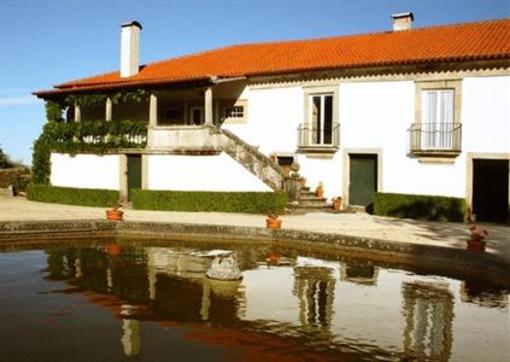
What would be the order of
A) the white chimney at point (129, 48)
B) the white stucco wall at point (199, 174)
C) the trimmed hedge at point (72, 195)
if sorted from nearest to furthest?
Answer: the white stucco wall at point (199, 174), the trimmed hedge at point (72, 195), the white chimney at point (129, 48)

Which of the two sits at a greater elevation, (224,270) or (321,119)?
A: (321,119)

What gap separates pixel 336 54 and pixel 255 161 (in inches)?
275

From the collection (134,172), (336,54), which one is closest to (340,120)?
(336,54)

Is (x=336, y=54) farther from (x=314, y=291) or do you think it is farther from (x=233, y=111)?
(x=314, y=291)

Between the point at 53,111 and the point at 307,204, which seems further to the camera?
the point at 53,111

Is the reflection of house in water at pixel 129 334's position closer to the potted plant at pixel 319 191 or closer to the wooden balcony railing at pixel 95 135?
the potted plant at pixel 319 191

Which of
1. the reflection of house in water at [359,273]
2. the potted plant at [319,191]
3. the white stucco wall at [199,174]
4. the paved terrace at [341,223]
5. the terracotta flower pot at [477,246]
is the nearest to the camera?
the reflection of house in water at [359,273]

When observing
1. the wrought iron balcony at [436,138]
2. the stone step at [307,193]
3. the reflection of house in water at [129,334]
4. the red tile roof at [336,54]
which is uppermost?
the red tile roof at [336,54]

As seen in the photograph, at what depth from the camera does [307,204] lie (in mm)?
20250

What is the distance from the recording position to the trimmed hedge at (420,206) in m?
18.0

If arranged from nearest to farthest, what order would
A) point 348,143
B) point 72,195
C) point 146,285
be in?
1. point 146,285
2. point 348,143
3. point 72,195

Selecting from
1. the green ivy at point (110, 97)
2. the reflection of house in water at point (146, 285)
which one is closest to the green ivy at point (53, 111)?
the green ivy at point (110, 97)

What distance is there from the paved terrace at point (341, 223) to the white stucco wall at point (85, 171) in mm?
3653

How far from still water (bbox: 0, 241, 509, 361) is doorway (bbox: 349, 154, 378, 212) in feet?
32.8
